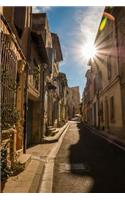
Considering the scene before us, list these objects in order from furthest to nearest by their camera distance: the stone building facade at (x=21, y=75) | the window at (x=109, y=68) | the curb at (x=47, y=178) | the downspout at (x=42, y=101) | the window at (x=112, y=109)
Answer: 1. the window at (x=109, y=68)
2. the window at (x=112, y=109)
3. the downspout at (x=42, y=101)
4. the stone building facade at (x=21, y=75)
5. the curb at (x=47, y=178)

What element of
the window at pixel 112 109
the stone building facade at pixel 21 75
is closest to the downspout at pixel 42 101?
the stone building facade at pixel 21 75

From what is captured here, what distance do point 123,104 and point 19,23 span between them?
9.34 m

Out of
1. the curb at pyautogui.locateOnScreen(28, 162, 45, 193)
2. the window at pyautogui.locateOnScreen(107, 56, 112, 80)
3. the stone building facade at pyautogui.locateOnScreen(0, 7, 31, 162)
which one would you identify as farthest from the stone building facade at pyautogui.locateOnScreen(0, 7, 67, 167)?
the window at pyautogui.locateOnScreen(107, 56, 112, 80)

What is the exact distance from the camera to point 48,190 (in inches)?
182

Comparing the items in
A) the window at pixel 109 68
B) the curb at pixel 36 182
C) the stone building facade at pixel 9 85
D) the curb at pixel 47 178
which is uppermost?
the window at pixel 109 68

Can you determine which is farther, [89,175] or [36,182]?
[89,175]

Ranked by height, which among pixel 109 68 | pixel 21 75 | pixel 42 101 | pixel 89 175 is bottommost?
pixel 89 175

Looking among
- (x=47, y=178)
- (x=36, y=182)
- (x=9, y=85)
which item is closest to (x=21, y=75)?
(x=9, y=85)

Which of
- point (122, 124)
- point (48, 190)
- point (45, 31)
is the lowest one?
point (48, 190)

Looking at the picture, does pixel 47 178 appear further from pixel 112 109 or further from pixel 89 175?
pixel 112 109

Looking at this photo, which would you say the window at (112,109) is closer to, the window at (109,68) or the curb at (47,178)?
the window at (109,68)

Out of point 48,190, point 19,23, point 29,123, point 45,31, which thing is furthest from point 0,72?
point 45,31

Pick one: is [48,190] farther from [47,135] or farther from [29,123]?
[47,135]

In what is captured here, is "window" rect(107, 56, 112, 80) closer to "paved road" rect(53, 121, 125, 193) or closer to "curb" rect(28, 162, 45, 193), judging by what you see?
"paved road" rect(53, 121, 125, 193)
